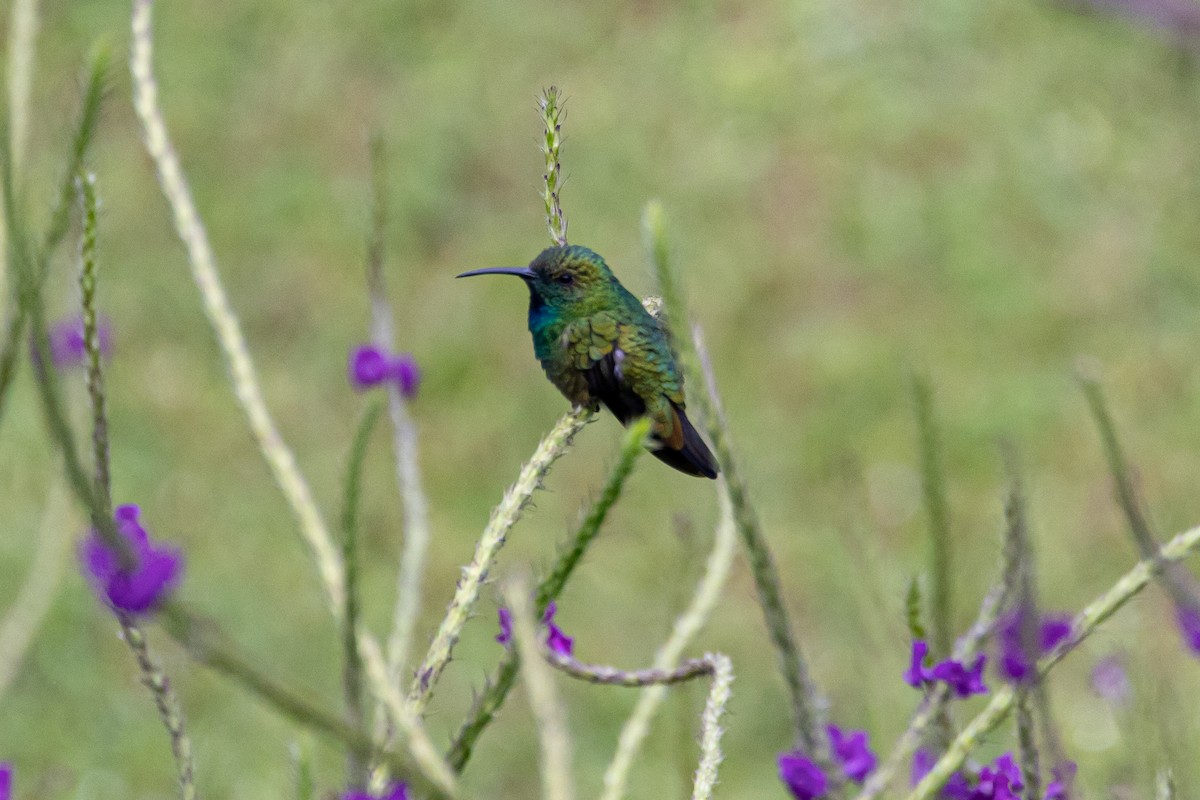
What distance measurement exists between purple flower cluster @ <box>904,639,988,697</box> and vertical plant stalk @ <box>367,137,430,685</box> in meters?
0.46

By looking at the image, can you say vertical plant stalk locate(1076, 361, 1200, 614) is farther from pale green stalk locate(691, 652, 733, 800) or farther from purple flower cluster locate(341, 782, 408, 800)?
purple flower cluster locate(341, 782, 408, 800)

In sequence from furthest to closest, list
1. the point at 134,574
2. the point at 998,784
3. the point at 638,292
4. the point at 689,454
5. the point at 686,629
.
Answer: the point at 638,292 < the point at 689,454 < the point at 686,629 < the point at 998,784 < the point at 134,574

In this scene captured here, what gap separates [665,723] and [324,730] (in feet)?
14.6

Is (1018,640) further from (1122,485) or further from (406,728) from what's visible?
(406,728)

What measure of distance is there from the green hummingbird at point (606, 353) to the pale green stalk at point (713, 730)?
3.00 feet

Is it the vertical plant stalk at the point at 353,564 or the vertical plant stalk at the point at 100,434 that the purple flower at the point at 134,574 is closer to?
the vertical plant stalk at the point at 353,564

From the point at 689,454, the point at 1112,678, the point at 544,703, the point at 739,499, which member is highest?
the point at 1112,678

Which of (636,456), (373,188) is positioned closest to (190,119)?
(373,188)

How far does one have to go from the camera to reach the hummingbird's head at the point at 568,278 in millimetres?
2225

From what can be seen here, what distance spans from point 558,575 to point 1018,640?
1.31ft

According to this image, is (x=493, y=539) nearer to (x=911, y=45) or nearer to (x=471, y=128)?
(x=471, y=128)

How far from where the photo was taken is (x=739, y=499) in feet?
3.26

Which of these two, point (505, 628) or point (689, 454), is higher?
point (689, 454)

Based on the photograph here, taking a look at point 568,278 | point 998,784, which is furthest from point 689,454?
point 998,784
